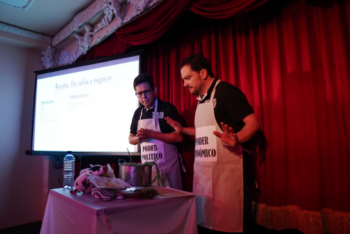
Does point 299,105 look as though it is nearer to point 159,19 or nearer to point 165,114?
point 165,114

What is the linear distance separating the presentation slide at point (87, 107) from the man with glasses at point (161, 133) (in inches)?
20.6

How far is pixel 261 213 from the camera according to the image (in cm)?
159

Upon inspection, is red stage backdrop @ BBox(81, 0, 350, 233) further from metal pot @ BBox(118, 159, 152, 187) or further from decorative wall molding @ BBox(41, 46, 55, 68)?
decorative wall molding @ BBox(41, 46, 55, 68)

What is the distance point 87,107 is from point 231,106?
6.77ft

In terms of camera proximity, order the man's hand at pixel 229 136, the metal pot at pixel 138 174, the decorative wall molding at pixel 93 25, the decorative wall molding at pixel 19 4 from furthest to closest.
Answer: the decorative wall molding at pixel 19 4 < the decorative wall molding at pixel 93 25 < the man's hand at pixel 229 136 < the metal pot at pixel 138 174

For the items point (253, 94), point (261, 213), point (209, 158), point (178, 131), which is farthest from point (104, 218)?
point (253, 94)

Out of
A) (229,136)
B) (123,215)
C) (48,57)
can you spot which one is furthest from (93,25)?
(123,215)

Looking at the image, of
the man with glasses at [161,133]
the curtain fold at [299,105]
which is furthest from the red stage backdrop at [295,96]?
the man with glasses at [161,133]

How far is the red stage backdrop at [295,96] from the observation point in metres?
1.37

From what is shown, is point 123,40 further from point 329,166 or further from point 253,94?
point 329,166

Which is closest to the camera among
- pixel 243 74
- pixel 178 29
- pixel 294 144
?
pixel 294 144

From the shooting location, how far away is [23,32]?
11.5 feet

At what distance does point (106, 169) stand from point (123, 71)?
1.68 metres

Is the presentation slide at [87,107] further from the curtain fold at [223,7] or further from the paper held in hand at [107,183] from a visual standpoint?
the paper held in hand at [107,183]
